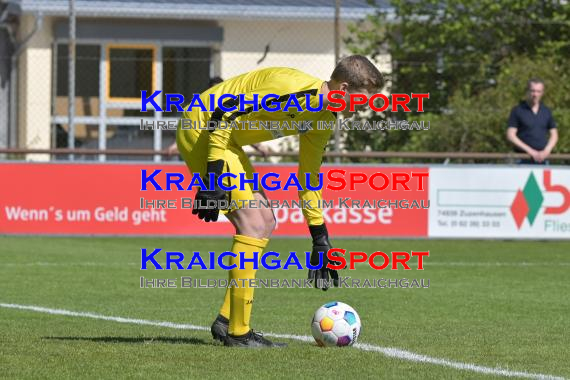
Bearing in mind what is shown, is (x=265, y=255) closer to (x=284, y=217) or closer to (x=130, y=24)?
(x=284, y=217)

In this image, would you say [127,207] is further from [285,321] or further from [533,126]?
[285,321]

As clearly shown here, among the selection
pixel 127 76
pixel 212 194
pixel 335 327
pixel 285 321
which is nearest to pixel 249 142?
pixel 212 194

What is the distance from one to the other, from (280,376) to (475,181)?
11.6 m

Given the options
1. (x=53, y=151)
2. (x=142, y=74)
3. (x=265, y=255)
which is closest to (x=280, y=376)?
(x=265, y=255)

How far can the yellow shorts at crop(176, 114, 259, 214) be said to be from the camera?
292 inches

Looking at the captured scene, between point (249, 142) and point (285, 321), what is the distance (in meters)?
1.86

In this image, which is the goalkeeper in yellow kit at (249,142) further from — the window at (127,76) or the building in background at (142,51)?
the window at (127,76)

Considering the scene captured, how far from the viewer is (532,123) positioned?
56.3 ft

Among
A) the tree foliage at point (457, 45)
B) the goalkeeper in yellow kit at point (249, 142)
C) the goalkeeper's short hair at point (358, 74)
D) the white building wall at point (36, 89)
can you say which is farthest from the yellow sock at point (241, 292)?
the white building wall at point (36, 89)

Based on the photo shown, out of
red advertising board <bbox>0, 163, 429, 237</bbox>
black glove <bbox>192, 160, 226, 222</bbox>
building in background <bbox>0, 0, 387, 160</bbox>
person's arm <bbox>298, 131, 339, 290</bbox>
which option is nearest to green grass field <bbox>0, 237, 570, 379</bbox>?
person's arm <bbox>298, 131, 339, 290</bbox>

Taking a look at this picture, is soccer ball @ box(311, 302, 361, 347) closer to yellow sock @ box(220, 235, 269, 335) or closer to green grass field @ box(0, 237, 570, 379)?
green grass field @ box(0, 237, 570, 379)

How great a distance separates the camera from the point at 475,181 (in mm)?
17562

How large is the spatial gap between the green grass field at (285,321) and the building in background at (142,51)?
10.4 meters

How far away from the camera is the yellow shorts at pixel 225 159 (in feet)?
24.3
